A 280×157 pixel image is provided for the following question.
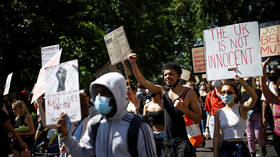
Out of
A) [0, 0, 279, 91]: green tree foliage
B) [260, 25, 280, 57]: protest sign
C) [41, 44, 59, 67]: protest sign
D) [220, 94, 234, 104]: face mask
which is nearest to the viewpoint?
[220, 94, 234, 104]: face mask

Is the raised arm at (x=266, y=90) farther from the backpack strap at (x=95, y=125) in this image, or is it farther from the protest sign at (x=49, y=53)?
the protest sign at (x=49, y=53)

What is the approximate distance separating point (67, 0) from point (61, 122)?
668 inches

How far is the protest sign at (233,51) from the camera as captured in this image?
4.61m

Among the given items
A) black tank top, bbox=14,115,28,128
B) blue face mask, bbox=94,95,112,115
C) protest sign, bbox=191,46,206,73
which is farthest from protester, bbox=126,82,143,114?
protest sign, bbox=191,46,206,73

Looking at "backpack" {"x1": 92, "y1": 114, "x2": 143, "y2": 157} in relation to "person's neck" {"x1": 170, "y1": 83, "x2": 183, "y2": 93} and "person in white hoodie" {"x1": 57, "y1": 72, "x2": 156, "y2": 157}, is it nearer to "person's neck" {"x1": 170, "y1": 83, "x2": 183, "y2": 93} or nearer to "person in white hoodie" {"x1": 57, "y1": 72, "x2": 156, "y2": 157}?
"person in white hoodie" {"x1": 57, "y1": 72, "x2": 156, "y2": 157}

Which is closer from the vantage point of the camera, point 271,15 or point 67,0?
point 67,0

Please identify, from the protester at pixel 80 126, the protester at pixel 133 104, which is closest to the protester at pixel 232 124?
the protester at pixel 133 104

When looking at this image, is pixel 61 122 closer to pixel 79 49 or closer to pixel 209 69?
pixel 209 69

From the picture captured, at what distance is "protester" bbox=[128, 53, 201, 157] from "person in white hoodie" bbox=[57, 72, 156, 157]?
1397 mm

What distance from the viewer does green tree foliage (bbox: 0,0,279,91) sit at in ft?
56.3

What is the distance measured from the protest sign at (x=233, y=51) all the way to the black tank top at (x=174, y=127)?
83cm

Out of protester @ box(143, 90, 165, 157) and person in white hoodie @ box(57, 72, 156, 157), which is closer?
person in white hoodie @ box(57, 72, 156, 157)

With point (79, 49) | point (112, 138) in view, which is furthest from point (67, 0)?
point (112, 138)

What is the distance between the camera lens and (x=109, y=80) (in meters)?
2.76
